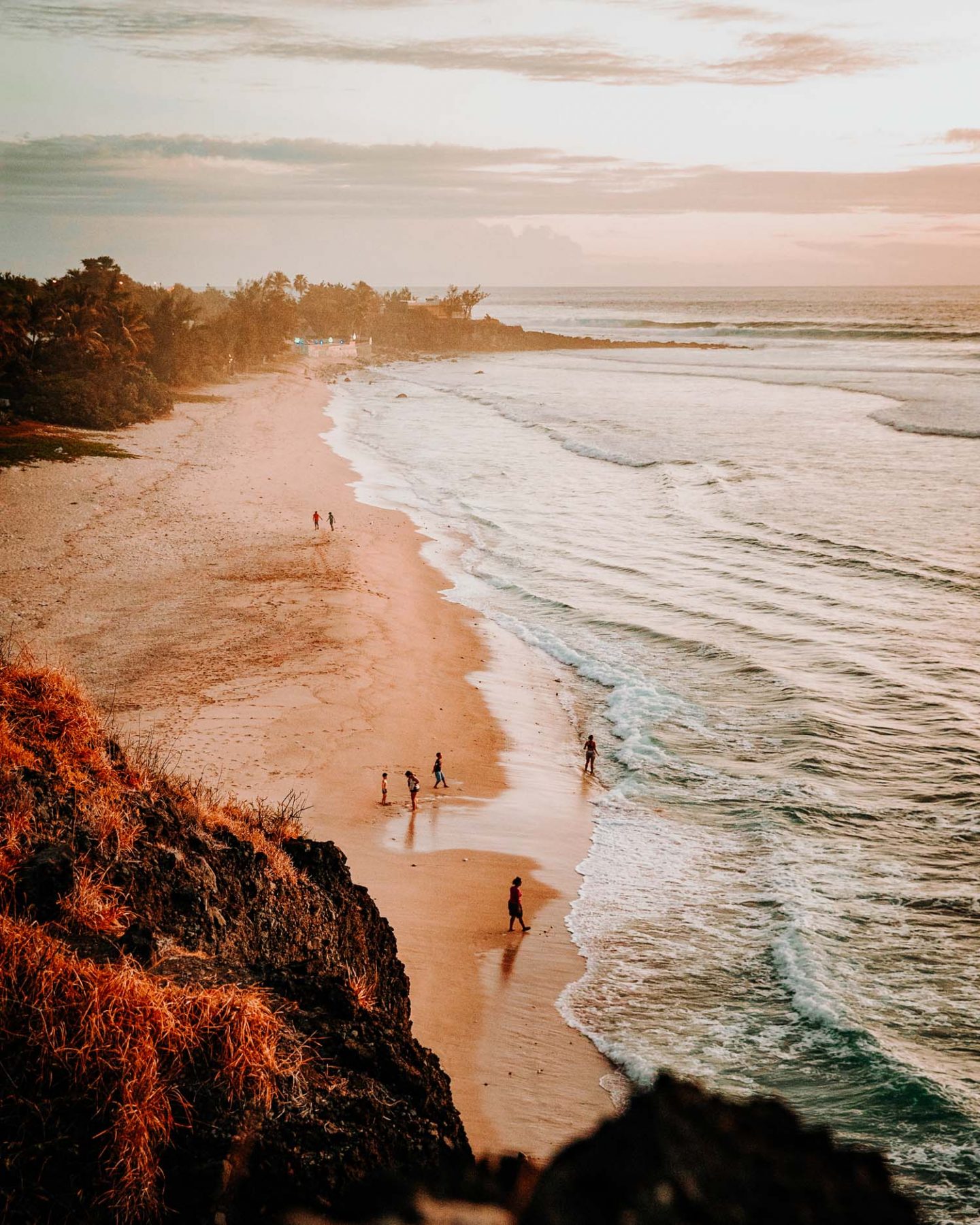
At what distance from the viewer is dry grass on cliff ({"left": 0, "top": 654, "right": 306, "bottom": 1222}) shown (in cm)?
464

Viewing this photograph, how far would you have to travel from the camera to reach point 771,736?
19.2 meters

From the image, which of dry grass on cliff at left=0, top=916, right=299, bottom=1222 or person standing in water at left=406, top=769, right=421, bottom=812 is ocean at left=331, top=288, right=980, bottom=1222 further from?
dry grass on cliff at left=0, top=916, right=299, bottom=1222

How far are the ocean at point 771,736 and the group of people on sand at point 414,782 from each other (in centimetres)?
303

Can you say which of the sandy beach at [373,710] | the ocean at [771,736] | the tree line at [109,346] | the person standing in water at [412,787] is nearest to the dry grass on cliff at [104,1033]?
the sandy beach at [373,710]

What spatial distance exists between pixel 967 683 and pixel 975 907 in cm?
930

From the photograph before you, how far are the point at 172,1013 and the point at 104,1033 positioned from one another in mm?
371

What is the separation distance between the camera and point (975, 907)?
13.4 meters

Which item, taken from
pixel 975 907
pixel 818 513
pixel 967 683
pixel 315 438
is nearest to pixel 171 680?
pixel 975 907

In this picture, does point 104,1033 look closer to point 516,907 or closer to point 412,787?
point 516,907

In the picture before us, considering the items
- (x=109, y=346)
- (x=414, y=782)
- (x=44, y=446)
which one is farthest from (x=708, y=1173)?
(x=109, y=346)

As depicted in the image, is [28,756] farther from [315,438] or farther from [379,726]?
[315,438]

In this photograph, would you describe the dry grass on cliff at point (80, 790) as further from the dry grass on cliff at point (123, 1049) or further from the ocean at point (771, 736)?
the ocean at point (771, 736)

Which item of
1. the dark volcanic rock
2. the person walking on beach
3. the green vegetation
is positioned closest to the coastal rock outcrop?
the dark volcanic rock

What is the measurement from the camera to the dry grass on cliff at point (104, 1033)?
15.2 ft
